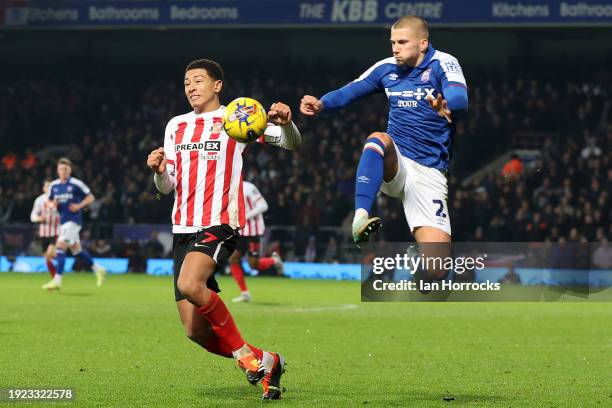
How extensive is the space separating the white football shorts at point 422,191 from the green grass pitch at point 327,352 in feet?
4.29

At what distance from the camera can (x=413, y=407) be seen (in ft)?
26.1

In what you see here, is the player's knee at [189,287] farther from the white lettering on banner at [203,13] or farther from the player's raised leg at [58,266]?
the white lettering on banner at [203,13]

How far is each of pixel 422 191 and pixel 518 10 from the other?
21.7 m

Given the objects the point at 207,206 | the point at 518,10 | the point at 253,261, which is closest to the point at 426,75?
the point at 207,206

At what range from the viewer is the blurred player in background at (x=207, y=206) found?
8.23 meters

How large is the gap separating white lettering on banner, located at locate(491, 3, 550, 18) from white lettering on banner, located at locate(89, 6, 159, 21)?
9.25 meters

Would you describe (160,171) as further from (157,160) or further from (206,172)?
(206,172)

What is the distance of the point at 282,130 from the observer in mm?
8297

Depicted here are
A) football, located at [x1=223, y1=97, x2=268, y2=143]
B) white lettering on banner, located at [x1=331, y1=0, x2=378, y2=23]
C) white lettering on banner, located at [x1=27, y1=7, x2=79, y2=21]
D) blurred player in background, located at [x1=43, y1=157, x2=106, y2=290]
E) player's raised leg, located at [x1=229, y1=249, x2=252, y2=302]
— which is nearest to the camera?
football, located at [x1=223, y1=97, x2=268, y2=143]

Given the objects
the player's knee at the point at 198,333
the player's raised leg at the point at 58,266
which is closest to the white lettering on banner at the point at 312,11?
the player's raised leg at the point at 58,266

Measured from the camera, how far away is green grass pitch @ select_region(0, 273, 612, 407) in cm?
862

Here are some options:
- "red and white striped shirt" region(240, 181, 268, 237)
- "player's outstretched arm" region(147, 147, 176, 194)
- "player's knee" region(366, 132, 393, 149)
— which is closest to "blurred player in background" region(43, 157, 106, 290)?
"red and white striped shirt" region(240, 181, 268, 237)

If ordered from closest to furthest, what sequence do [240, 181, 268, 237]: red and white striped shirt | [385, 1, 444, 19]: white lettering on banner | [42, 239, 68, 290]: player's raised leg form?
[240, 181, 268, 237]: red and white striped shirt
[42, 239, 68, 290]: player's raised leg
[385, 1, 444, 19]: white lettering on banner

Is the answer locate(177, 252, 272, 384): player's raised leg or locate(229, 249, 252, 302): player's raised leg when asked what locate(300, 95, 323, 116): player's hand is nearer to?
locate(177, 252, 272, 384): player's raised leg
